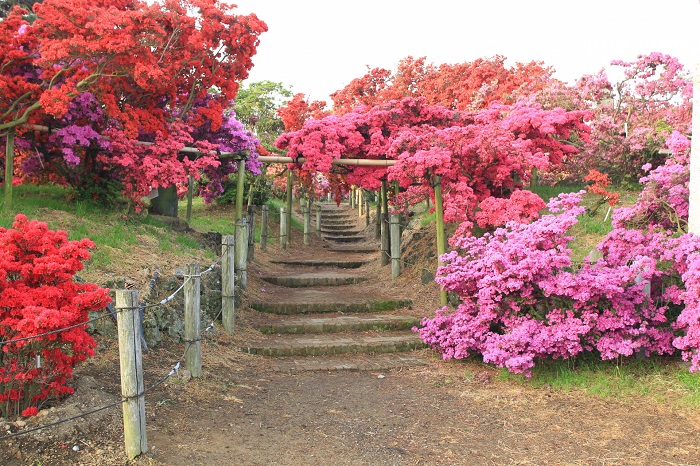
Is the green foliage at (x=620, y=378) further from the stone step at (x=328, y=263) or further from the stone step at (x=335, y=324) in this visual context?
the stone step at (x=328, y=263)

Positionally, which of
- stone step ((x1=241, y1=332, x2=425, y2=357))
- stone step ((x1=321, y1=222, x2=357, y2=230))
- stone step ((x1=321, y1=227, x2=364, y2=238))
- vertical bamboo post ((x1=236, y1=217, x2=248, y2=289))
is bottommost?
stone step ((x1=241, y1=332, x2=425, y2=357))

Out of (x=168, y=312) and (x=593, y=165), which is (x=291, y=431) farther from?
(x=593, y=165)

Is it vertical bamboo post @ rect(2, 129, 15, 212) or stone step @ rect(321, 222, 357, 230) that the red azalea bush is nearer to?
vertical bamboo post @ rect(2, 129, 15, 212)

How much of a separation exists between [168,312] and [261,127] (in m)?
16.6

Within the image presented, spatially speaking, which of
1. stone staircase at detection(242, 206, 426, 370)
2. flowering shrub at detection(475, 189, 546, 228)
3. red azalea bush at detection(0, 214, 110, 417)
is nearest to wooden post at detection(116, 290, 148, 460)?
red azalea bush at detection(0, 214, 110, 417)

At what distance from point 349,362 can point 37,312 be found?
168 inches

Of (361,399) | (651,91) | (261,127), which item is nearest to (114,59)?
(361,399)

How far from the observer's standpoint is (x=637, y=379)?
657 centimetres

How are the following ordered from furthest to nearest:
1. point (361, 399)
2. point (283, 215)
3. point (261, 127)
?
point (261, 127) → point (283, 215) → point (361, 399)

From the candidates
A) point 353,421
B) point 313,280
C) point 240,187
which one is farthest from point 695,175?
point 240,187

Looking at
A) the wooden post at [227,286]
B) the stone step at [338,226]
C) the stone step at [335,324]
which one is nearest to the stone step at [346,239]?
the stone step at [338,226]

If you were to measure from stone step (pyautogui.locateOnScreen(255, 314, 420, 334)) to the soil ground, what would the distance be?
1521 mm

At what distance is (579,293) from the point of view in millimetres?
6660

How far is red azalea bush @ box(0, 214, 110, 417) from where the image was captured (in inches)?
179
